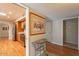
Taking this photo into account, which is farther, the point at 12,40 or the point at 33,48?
the point at 12,40

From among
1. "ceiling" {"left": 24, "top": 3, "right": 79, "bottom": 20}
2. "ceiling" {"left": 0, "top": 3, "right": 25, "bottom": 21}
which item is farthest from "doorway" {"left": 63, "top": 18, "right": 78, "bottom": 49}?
"ceiling" {"left": 0, "top": 3, "right": 25, "bottom": 21}

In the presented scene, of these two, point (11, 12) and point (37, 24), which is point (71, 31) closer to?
point (37, 24)

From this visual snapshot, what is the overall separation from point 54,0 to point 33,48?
114 cm

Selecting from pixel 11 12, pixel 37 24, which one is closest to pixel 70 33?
pixel 37 24

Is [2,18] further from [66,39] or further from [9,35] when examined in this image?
[66,39]

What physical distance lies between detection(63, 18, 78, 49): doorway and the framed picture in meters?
1.38

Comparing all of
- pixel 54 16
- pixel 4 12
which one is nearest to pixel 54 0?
pixel 54 16

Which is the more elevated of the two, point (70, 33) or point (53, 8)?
point (53, 8)

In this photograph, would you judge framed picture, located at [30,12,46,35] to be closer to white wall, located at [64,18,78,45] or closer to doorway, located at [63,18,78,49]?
doorway, located at [63,18,78,49]

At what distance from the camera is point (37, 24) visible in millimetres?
2098

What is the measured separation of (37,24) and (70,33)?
1771 mm

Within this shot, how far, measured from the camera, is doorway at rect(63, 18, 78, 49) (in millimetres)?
3283

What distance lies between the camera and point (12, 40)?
8.29 ft

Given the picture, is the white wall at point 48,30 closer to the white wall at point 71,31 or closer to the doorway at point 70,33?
the doorway at point 70,33
